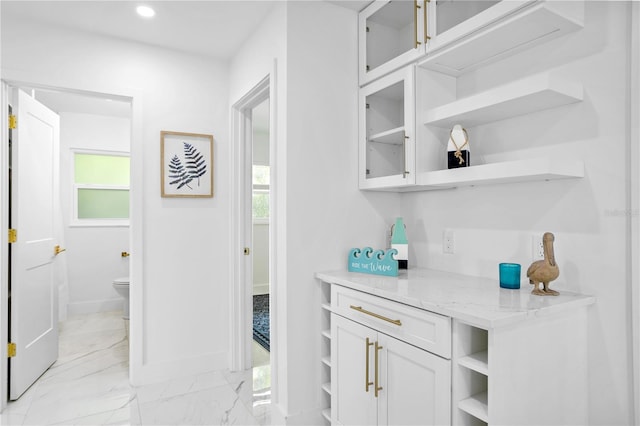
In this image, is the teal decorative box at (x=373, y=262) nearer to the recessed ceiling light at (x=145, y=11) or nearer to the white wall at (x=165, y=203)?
the white wall at (x=165, y=203)

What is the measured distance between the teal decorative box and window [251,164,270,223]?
11.9 ft

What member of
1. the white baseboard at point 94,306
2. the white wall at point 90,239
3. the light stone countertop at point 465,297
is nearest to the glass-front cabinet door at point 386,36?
the light stone countertop at point 465,297

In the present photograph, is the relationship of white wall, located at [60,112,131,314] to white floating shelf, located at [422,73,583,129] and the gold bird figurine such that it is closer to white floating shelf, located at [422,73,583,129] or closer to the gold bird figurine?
white floating shelf, located at [422,73,583,129]

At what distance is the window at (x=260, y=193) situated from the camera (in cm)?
566

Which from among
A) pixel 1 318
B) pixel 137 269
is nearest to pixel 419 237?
pixel 137 269

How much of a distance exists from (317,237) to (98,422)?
167 centimetres

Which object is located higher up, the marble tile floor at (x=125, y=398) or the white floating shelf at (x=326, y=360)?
the white floating shelf at (x=326, y=360)

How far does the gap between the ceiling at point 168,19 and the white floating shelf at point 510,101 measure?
0.93 m

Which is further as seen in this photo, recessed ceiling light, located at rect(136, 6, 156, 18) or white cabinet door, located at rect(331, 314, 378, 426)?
recessed ceiling light, located at rect(136, 6, 156, 18)

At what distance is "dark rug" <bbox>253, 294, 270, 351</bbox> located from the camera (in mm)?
3578

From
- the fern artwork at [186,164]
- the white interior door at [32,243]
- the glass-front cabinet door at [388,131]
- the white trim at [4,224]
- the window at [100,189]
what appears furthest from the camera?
the window at [100,189]

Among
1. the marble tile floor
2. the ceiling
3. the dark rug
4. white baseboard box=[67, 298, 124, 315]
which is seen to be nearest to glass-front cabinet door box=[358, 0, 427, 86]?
the ceiling

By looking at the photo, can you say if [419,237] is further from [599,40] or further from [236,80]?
[236,80]

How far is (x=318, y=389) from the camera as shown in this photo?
214cm
